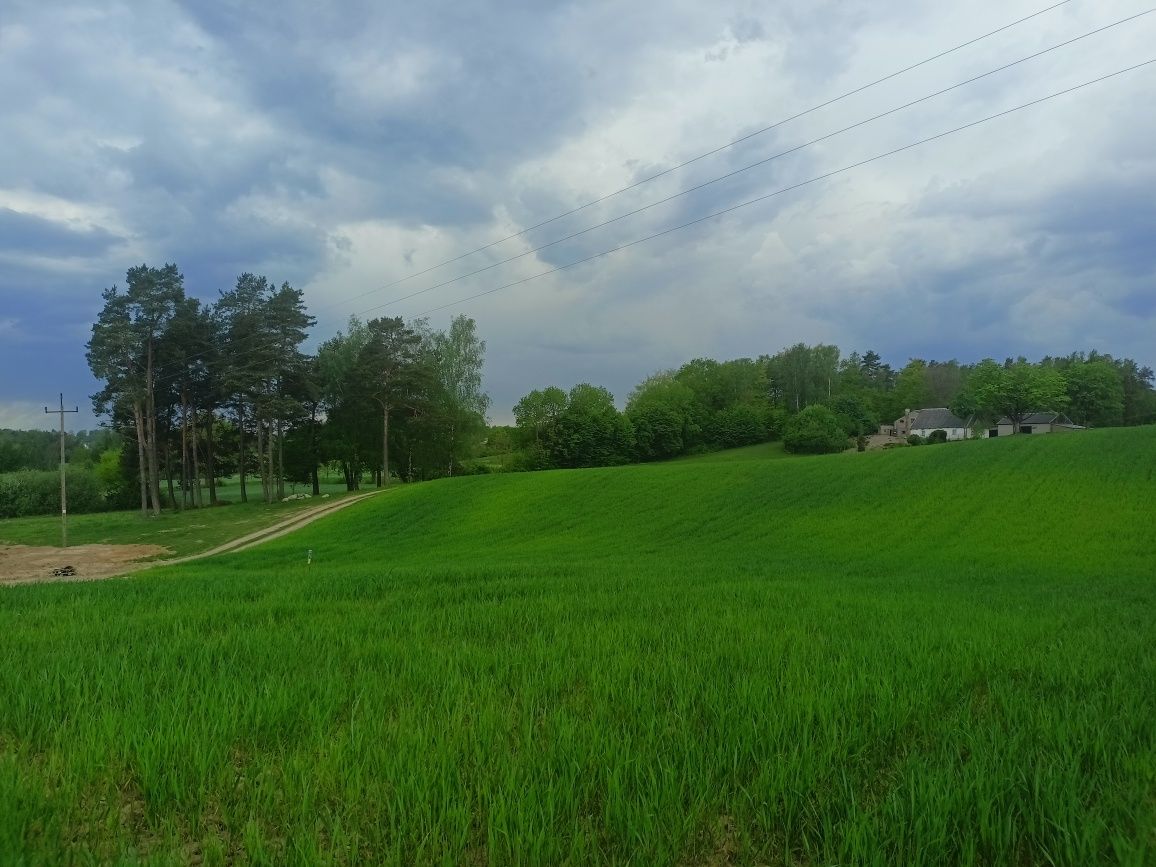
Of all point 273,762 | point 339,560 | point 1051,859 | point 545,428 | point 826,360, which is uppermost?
point 826,360

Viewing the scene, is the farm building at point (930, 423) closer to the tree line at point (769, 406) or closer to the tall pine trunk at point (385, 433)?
the tree line at point (769, 406)

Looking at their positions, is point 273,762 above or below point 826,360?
below

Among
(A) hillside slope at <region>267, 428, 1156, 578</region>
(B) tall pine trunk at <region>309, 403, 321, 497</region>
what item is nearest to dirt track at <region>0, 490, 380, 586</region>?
(A) hillside slope at <region>267, 428, 1156, 578</region>

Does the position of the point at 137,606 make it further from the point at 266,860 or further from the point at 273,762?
the point at 266,860

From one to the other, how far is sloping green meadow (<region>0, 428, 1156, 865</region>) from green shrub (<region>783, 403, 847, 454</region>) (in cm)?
7166

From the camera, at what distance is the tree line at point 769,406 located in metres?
83.4

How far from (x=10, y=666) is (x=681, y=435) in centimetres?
9083

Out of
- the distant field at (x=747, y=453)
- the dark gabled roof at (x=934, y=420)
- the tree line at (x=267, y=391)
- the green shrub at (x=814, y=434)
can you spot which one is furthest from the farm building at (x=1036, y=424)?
the tree line at (x=267, y=391)

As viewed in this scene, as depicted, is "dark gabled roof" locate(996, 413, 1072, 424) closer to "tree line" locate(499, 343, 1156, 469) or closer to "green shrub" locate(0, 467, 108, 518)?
"tree line" locate(499, 343, 1156, 469)

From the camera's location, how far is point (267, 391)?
51.6m

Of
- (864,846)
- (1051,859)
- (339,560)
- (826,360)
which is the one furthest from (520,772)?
(826,360)

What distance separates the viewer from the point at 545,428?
84000 millimetres

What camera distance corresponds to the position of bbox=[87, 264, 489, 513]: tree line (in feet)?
165

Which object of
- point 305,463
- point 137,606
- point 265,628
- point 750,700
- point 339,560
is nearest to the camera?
point 750,700
